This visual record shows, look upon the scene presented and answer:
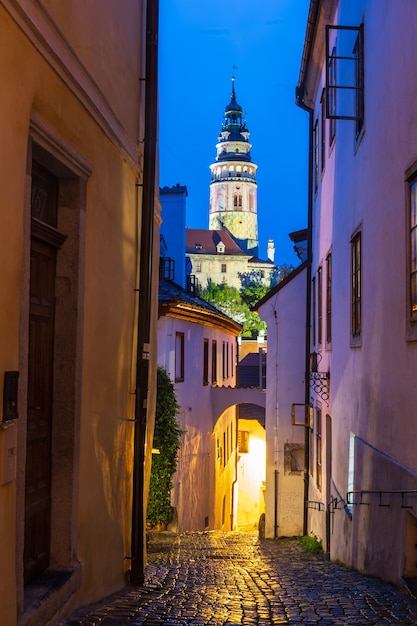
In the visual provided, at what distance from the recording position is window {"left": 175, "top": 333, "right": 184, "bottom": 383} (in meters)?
18.8

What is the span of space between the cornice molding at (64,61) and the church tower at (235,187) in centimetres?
13877

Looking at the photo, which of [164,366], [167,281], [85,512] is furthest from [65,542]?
[167,281]

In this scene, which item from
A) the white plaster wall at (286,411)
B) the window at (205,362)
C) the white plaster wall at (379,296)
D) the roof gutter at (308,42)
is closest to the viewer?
the white plaster wall at (379,296)

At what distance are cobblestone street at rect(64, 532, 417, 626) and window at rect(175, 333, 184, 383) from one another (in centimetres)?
783

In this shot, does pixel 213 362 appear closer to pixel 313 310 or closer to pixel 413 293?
pixel 313 310

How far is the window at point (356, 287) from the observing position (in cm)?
1021

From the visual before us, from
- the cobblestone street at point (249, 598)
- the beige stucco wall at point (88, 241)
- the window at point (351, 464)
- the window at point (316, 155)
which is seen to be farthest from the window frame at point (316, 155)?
the beige stucco wall at point (88, 241)

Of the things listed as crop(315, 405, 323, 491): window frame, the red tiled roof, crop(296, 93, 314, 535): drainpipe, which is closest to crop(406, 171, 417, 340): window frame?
crop(315, 405, 323, 491): window frame

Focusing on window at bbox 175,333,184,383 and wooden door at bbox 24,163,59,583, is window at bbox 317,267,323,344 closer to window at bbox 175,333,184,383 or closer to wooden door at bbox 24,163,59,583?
window at bbox 175,333,184,383

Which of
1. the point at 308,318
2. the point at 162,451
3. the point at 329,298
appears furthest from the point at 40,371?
the point at 308,318

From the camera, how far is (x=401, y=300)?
7164mm

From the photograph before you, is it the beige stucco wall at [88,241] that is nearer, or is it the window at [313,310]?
the beige stucco wall at [88,241]

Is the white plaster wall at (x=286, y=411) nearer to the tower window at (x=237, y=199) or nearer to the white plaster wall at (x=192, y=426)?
the white plaster wall at (x=192, y=426)

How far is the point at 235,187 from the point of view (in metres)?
146
